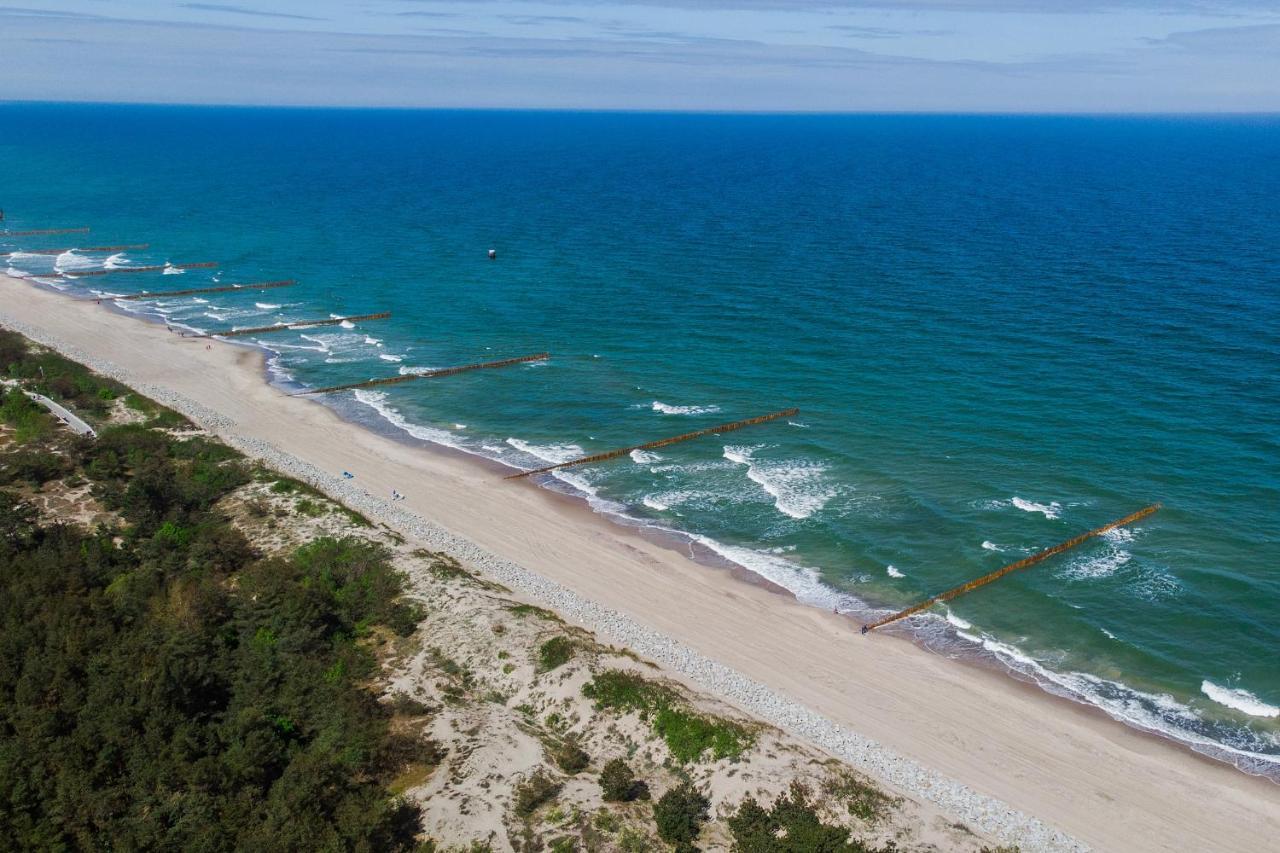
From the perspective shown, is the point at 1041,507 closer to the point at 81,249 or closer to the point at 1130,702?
the point at 1130,702

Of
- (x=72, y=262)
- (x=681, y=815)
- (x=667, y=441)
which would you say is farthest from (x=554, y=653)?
(x=72, y=262)

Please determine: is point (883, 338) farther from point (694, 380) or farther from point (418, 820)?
point (418, 820)

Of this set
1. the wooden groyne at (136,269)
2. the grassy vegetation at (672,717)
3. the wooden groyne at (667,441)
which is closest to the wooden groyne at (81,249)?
the wooden groyne at (136,269)

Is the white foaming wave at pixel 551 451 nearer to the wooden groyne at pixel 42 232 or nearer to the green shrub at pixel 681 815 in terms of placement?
the green shrub at pixel 681 815

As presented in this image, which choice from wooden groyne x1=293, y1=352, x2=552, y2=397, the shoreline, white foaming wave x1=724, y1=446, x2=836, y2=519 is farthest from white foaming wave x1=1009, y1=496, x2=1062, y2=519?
wooden groyne x1=293, y1=352, x2=552, y2=397

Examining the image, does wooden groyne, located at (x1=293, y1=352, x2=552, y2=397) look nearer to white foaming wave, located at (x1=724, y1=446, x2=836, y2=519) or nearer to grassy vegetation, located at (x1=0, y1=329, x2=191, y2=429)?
grassy vegetation, located at (x1=0, y1=329, x2=191, y2=429)

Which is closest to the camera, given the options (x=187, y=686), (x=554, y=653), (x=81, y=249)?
(x=187, y=686)

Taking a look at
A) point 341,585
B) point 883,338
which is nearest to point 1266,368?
point 883,338
